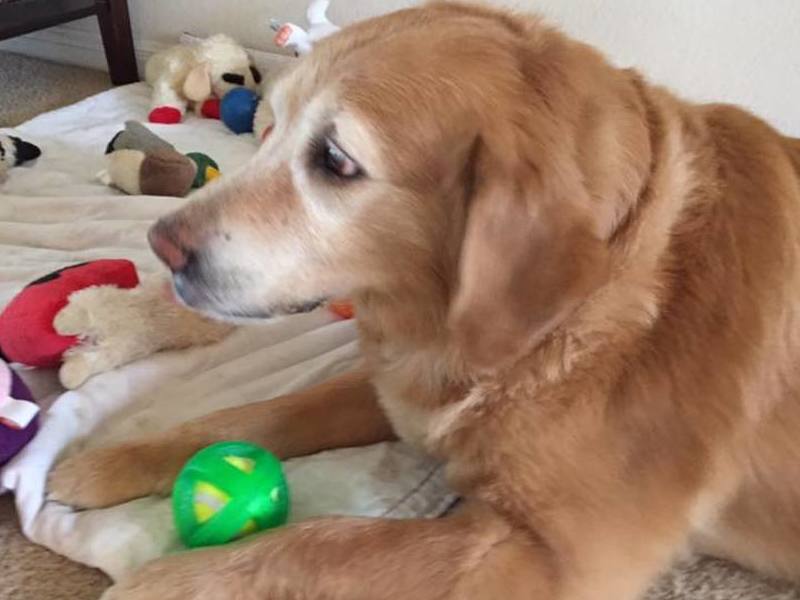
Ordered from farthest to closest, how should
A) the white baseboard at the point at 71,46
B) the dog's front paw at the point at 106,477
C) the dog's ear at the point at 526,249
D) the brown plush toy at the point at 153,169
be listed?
the white baseboard at the point at 71,46 < the brown plush toy at the point at 153,169 < the dog's front paw at the point at 106,477 < the dog's ear at the point at 526,249

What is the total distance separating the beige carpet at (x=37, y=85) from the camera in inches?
114

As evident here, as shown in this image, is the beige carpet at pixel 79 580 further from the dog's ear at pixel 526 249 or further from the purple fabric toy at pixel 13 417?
the dog's ear at pixel 526 249

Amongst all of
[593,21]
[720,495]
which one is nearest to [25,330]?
[720,495]

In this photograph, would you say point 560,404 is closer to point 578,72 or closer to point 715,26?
point 578,72

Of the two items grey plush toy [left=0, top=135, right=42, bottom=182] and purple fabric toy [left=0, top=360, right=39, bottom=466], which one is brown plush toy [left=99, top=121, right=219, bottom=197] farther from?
purple fabric toy [left=0, top=360, right=39, bottom=466]

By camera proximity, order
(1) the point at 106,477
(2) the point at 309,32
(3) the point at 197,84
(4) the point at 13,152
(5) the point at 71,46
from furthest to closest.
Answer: (5) the point at 71,46, (3) the point at 197,84, (2) the point at 309,32, (4) the point at 13,152, (1) the point at 106,477

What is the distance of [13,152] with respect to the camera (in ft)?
7.48

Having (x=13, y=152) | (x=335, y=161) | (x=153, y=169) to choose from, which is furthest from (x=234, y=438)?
(x=13, y=152)

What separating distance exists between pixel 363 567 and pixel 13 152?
159cm

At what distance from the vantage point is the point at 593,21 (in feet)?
7.84

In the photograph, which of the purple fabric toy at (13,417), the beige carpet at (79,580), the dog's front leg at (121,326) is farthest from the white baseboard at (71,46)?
the beige carpet at (79,580)

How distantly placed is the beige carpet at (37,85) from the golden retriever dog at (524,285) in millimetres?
1954

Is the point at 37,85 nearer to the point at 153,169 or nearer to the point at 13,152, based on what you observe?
the point at 13,152

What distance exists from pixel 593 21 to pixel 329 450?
1.42m
